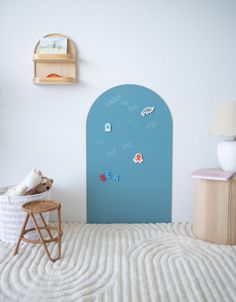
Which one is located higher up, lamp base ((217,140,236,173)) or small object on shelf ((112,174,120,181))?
lamp base ((217,140,236,173))

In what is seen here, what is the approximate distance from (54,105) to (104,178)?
28.3 inches

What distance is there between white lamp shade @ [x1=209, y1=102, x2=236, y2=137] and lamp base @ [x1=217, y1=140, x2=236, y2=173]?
0.34 ft

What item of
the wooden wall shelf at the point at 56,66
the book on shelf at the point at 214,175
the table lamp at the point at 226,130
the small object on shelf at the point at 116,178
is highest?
the wooden wall shelf at the point at 56,66

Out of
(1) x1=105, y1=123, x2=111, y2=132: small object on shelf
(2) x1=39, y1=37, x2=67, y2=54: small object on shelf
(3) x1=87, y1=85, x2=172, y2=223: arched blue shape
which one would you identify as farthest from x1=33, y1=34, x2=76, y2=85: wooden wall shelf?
(1) x1=105, y1=123, x2=111, y2=132: small object on shelf

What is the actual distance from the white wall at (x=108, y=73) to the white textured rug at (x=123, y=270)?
20.1 inches

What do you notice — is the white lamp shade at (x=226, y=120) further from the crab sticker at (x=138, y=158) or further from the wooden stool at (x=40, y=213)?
the wooden stool at (x=40, y=213)

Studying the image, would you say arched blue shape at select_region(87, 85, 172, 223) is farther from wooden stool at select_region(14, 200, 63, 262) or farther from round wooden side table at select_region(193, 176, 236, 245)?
wooden stool at select_region(14, 200, 63, 262)

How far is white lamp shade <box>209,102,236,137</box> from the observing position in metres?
2.28

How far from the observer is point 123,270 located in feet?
6.15

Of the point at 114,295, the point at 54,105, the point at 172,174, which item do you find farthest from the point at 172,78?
the point at 114,295

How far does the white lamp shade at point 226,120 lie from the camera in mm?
2280

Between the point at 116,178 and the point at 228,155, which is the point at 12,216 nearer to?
the point at 116,178

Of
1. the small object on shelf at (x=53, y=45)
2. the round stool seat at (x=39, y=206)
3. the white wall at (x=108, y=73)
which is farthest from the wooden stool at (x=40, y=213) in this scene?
the small object on shelf at (x=53, y=45)

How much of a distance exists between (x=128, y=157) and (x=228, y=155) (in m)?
0.77
